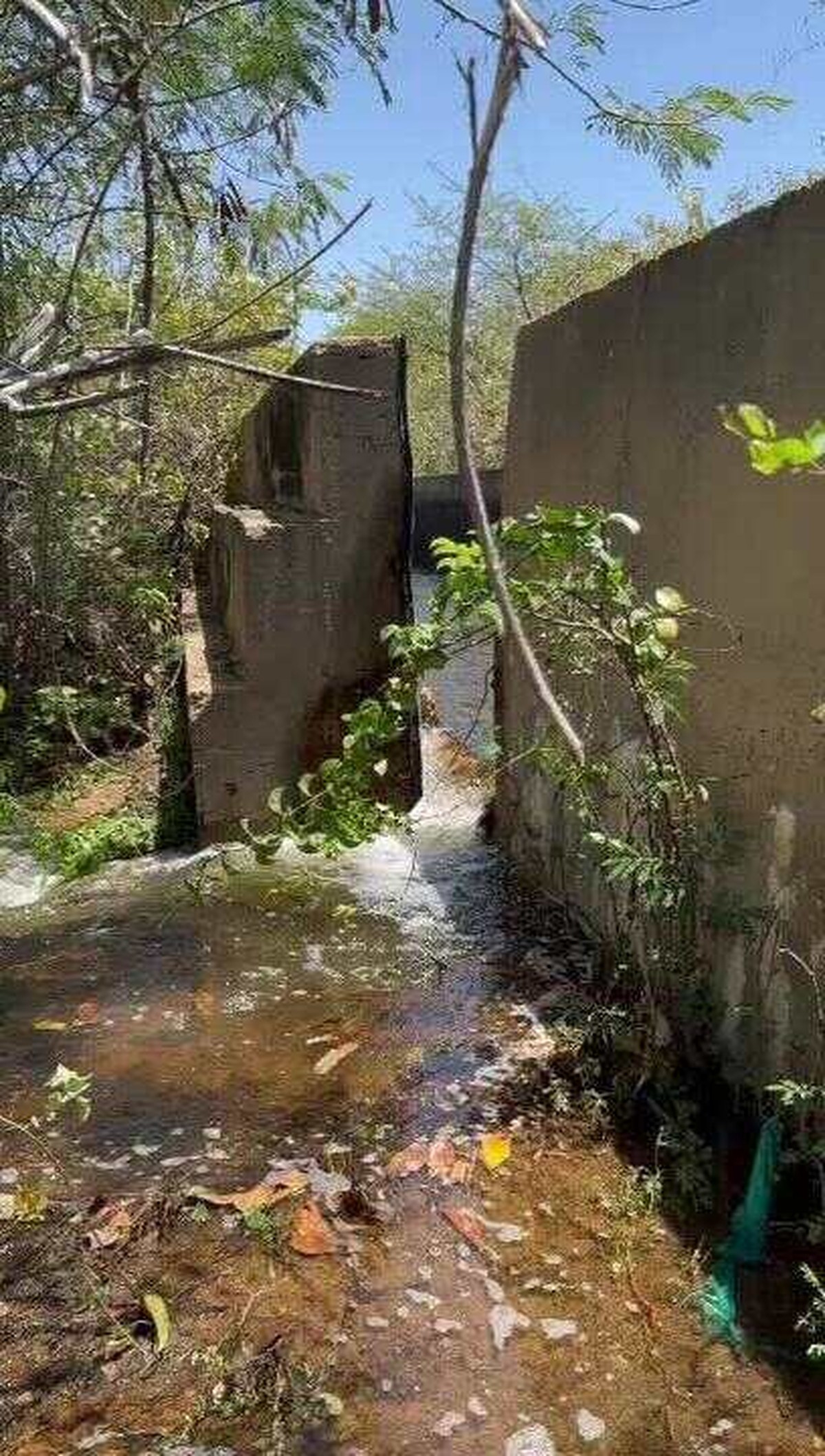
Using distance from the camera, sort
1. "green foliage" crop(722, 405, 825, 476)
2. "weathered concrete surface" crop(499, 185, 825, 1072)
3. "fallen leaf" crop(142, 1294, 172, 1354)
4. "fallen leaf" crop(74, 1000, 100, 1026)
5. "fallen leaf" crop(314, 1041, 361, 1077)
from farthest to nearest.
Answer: "fallen leaf" crop(74, 1000, 100, 1026)
"fallen leaf" crop(314, 1041, 361, 1077)
"weathered concrete surface" crop(499, 185, 825, 1072)
"fallen leaf" crop(142, 1294, 172, 1354)
"green foliage" crop(722, 405, 825, 476)

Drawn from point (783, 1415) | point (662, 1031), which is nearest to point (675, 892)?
point (662, 1031)

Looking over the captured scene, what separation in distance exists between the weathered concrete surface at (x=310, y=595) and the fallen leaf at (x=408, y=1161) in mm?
3136

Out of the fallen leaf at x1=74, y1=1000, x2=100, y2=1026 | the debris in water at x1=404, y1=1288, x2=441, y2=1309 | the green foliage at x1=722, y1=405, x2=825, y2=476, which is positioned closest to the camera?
the green foliage at x1=722, y1=405, x2=825, y2=476

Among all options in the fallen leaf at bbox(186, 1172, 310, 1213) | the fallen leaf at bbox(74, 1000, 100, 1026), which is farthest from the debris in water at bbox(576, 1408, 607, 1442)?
the fallen leaf at bbox(74, 1000, 100, 1026)

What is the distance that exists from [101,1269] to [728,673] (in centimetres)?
211

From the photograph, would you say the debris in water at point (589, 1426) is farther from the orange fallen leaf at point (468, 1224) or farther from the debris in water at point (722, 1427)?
the orange fallen leaf at point (468, 1224)

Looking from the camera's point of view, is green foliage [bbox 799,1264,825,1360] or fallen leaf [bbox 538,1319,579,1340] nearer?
green foliage [bbox 799,1264,825,1360]

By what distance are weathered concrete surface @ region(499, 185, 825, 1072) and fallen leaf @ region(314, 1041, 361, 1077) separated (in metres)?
1.22

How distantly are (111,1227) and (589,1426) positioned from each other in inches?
48.4

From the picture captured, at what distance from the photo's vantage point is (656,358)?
12.4ft

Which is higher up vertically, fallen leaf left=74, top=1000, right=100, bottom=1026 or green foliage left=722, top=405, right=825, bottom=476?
green foliage left=722, top=405, right=825, bottom=476

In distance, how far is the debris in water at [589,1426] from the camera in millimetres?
2334

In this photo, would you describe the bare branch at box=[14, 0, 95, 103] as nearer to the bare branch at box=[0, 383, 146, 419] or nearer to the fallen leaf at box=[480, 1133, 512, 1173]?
the bare branch at box=[0, 383, 146, 419]

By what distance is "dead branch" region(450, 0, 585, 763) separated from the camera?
967 millimetres
